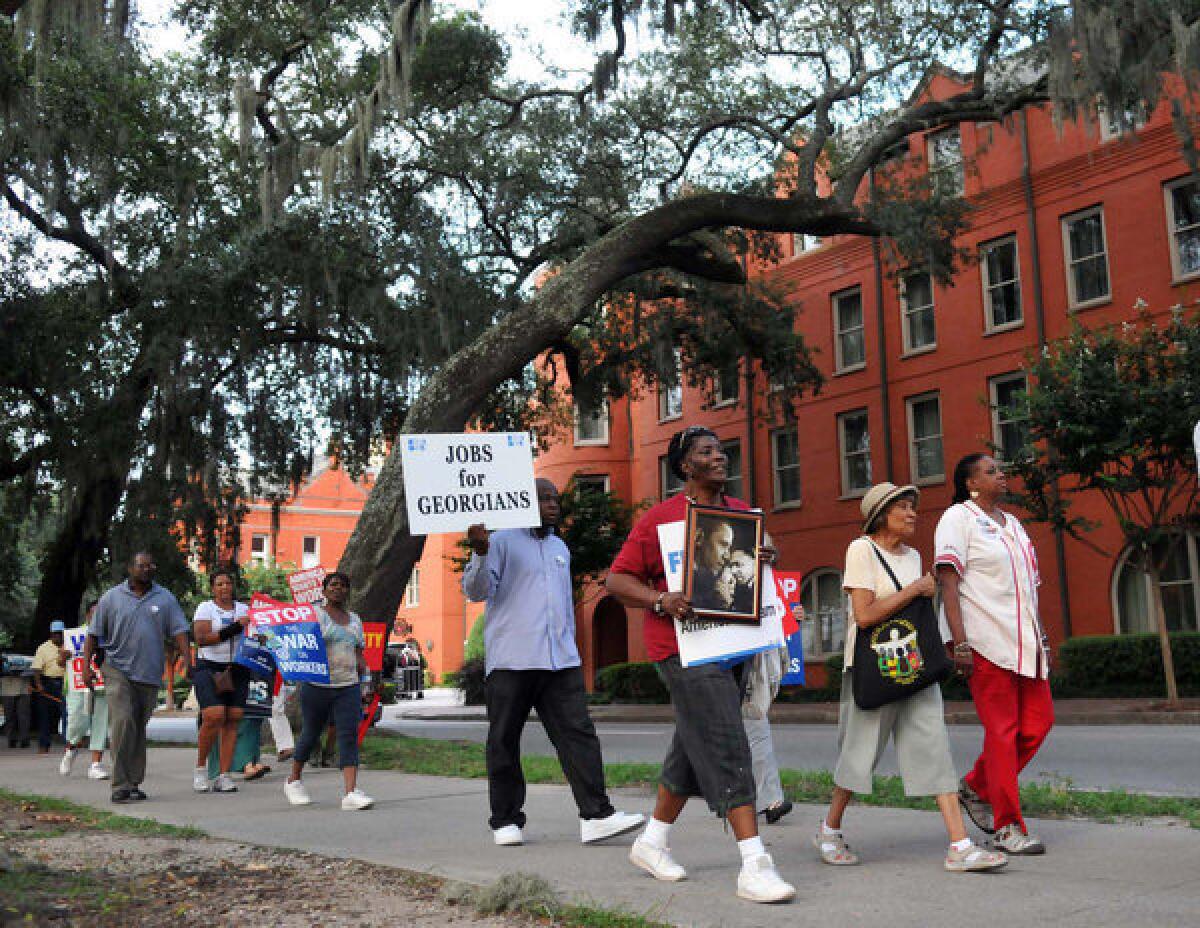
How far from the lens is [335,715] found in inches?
344

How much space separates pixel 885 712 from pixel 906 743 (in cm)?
17

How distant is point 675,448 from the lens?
5.45m

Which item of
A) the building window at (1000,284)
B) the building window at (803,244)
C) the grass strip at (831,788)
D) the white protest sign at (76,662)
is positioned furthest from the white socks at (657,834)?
the building window at (803,244)

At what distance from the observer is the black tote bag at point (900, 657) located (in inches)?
209

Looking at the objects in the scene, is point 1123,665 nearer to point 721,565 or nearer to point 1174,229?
point 1174,229

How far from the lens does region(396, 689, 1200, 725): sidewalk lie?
16.8m

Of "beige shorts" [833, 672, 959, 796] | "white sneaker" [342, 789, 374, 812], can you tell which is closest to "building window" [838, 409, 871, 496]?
"white sneaker" [342, 789, 374, 812]

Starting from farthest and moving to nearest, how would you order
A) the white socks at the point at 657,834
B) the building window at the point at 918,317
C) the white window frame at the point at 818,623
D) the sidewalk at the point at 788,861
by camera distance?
the white window frame at the point at 818,623, the building window at the point at 918,317, the white socks at the point at 657,834, the sidewalk at the point at 788,861

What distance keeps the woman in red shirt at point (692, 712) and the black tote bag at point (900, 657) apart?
588 millimetres

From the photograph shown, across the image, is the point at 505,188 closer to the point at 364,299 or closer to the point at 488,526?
the point at 364,299

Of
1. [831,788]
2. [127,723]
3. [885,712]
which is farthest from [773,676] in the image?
[127,723]

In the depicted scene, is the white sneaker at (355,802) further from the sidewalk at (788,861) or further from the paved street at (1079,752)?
the paved street at (1079,752)

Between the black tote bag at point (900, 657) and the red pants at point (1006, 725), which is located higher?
the black tote bag at point (900, 657)

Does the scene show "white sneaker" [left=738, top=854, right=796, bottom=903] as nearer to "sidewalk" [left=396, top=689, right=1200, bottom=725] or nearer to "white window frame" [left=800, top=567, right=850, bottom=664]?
"sidewalk" [left=396, top=689, right=1200, bottom=725]
